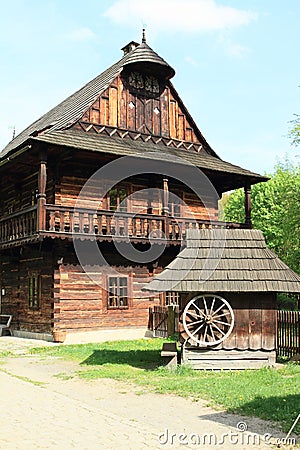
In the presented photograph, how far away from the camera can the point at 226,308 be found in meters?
12.6

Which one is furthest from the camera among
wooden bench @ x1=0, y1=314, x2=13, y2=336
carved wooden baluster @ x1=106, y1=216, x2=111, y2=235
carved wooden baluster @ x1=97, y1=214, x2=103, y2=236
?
wooden bench @ x1=0, y1=314, x2=13, y2=336

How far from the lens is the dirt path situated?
22.3 feet

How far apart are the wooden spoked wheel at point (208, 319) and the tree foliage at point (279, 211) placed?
21.9m

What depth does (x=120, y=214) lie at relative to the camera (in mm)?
19625

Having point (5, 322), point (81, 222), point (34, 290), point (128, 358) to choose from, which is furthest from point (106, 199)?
point (128, 358)

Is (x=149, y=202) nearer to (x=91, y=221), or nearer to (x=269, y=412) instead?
(x=91, y=221)

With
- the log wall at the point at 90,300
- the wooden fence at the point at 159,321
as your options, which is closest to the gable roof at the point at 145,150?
the log wall at the point at 90,300

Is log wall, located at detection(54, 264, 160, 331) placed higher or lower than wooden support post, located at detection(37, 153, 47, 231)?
lower

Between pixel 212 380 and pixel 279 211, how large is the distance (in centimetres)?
Result: 3411

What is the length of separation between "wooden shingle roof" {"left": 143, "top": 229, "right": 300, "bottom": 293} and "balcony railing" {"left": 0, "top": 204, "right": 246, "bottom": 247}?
5829 millimetres

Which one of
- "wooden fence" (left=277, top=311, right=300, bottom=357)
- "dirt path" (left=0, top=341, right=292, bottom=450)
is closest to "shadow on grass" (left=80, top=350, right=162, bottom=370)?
"dirt path" (left=0, top=341, right=292, bottom=450)

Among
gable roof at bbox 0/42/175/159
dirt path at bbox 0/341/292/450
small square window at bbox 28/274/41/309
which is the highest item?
gable roof at bbox 0/42/175/159

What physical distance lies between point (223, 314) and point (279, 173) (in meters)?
35.8

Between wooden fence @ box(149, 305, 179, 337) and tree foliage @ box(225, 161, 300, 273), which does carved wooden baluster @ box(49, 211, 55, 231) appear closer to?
wooden fence @ box(149, 305, 179, 337)
